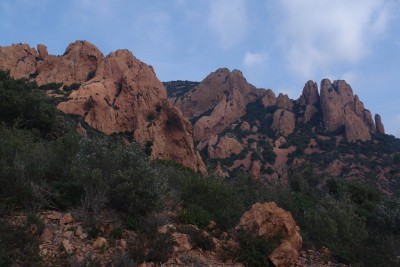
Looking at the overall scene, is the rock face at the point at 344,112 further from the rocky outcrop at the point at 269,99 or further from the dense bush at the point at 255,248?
the dense bush at the point at 255,248

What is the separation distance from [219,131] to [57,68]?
39.8 meters

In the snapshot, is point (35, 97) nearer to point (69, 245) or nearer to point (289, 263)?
point (69, 245)

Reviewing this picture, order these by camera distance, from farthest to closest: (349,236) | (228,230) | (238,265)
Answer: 1. (349,236)
2. (228,230)
3. (238,265)

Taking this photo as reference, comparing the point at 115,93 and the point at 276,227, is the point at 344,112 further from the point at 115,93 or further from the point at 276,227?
the point at 276,227

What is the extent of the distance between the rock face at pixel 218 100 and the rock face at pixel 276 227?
74.3 meters

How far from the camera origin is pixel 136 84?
196 ft

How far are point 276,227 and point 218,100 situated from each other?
9053 cm

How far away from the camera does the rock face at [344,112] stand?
8706cm

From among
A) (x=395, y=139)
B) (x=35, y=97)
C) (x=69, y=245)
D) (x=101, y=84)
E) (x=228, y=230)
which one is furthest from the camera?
(x=395, y=139)

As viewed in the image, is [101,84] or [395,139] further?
[395,139]

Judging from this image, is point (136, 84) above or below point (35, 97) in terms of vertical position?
Result: above

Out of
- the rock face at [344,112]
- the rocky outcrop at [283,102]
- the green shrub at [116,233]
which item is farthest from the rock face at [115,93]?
the rock face at [344,112]

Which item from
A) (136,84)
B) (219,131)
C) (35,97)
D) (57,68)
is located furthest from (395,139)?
(35,97)

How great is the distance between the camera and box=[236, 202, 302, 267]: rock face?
10922 millimetres
